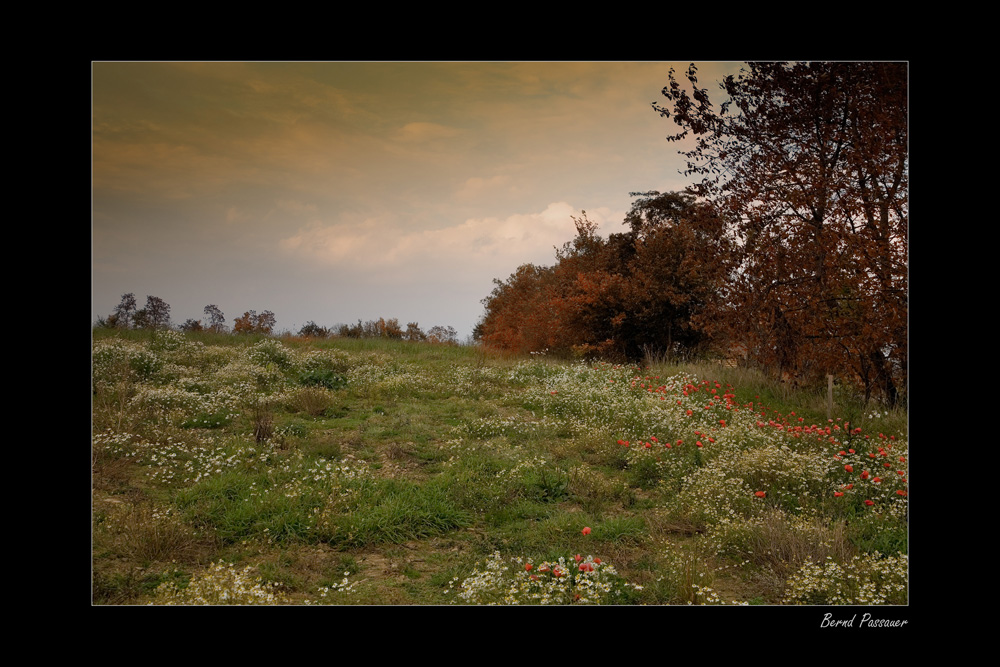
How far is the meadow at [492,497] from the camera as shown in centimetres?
384

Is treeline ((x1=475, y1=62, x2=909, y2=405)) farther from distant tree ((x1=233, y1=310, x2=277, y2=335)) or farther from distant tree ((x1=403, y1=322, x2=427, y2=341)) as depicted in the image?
distant tree ((x1=403, y1=322, x2=427, y2=341))

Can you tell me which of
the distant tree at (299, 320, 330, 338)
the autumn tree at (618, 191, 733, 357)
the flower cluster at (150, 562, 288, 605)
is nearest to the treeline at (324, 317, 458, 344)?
the distant tree at (299, 320, 330, 338)

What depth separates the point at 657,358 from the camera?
15.3 m

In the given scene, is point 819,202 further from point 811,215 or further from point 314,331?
point 314,331

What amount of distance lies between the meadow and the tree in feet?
4.41

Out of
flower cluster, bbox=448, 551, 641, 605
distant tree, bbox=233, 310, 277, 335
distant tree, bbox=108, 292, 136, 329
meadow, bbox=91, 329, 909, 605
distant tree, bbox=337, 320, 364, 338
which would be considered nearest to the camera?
flower cluster, bbox=448, 551, 641, 605

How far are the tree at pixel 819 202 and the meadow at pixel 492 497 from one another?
1344mm

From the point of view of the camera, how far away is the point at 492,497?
5504mm

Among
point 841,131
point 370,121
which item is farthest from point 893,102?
point 370,121

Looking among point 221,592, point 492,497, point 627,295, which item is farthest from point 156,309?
point 627,295

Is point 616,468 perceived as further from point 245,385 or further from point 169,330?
point 169,330

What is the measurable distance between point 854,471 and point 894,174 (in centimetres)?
370

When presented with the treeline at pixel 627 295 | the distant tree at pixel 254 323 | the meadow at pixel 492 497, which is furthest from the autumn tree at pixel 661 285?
the distant tree at pixel 254 323

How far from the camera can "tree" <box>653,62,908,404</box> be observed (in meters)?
6.39
